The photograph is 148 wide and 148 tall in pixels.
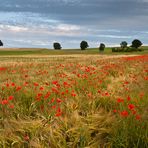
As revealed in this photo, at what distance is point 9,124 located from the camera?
14.4 feet

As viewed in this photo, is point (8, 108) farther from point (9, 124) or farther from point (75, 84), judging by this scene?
point (75, 84)

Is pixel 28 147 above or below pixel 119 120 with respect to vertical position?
below

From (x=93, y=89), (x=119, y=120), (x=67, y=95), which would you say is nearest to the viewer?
(x=119, y=120)

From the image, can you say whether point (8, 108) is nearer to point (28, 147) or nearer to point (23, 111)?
point (23, 111)

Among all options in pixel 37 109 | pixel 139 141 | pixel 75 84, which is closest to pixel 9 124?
pixel 37 109

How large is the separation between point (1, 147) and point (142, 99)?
258 cm

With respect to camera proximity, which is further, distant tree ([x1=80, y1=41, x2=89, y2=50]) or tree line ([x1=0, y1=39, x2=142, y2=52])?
distant tree ([x1=80, y1=41, x2=89, y2=50])

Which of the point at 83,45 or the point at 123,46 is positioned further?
the point at 83,45

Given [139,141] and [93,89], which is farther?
[93,89]

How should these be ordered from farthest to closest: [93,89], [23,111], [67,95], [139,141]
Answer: [93,89]
[67,95]
[23,111]
[139,141]

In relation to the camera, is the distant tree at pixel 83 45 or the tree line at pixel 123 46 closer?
the tree line at pixel 123 46

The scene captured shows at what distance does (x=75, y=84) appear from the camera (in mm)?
6922

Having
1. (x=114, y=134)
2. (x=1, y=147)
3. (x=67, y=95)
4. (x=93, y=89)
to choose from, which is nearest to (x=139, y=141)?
(x=114, y=134)

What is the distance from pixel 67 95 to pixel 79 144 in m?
1.87
